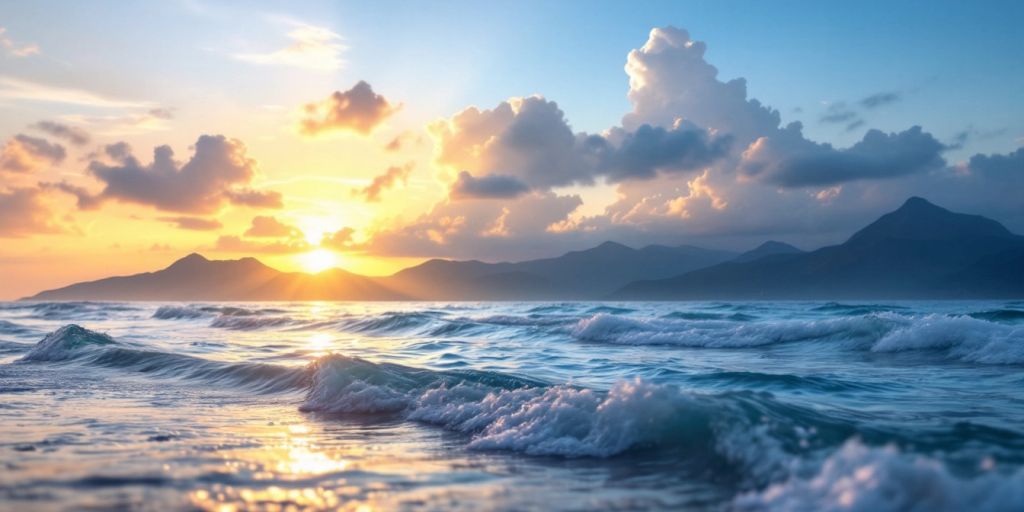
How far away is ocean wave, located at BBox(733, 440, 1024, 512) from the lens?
4375mm

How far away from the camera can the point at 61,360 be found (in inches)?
784

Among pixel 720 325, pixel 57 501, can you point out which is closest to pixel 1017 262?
pixel 720 325

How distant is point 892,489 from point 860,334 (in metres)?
21.1

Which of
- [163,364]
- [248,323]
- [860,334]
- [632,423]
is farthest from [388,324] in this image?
[632,423]

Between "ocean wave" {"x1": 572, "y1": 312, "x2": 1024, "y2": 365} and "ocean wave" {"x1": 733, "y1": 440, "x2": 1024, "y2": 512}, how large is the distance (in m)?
15.2

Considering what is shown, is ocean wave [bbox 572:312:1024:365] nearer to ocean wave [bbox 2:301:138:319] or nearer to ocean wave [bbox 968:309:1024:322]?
ocean wave [bbox 968:309:1024:322]

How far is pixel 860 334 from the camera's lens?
23500 mm

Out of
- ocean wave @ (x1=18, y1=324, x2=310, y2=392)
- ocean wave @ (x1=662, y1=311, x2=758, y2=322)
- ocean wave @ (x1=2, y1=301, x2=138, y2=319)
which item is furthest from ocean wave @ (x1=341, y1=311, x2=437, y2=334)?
ocean wave @ (x1=2, y1=301, x2=138, y2=319)

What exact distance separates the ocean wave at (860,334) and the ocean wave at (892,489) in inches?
599

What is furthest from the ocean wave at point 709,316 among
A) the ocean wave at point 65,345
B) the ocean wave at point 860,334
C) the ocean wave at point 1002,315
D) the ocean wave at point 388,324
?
the ocean wave at point 65,345

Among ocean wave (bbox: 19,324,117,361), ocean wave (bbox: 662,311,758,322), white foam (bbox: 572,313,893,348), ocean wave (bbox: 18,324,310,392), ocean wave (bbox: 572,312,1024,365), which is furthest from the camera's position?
ocean wave (bbox: 662,311,758,322)

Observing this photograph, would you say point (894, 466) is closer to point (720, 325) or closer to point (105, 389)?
point (105, 389)

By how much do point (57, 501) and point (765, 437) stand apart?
5813mm

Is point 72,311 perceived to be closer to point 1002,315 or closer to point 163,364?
point 163,364
